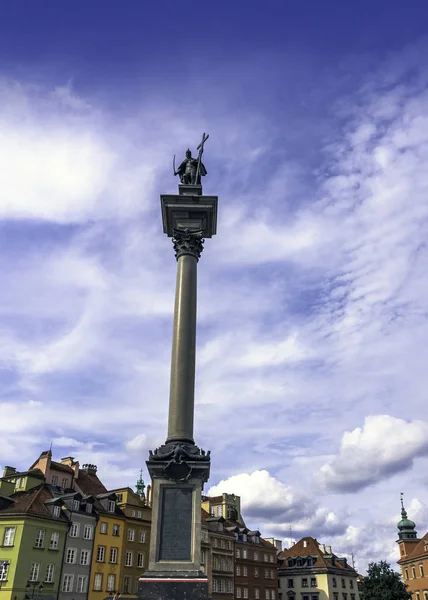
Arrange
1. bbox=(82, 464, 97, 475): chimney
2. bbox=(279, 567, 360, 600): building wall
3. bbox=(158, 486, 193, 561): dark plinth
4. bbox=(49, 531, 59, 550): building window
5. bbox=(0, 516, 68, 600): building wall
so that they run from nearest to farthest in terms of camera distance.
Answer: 1. bbox=(158, 486, 193, 561): dark plinth
2. bbox=(0, 516, 68, 600): building wall
3. bbox=(49, 531, 59, 550): building window
4. bbox=(82, 464, 97, 475): chimney
5. bbox=(279, 567, 360, 600): building wall

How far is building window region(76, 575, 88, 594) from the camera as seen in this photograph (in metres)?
51.1

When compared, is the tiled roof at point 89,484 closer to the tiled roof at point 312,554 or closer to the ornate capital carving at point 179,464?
the tiled roof at point 312,554

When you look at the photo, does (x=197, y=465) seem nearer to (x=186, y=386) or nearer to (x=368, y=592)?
(x=186, y=386)

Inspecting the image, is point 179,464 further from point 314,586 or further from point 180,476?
point 314,586

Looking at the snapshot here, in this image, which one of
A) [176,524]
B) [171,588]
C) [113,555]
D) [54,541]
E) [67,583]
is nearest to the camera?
[171,588]

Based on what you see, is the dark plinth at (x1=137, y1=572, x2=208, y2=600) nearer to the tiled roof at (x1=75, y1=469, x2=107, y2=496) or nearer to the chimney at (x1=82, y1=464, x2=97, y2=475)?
the tiled roof at (x1=75, y1=469, x2=107, y2=496)

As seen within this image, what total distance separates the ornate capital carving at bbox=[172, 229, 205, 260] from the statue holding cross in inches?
117

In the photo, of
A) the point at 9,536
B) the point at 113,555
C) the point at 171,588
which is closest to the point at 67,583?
the point at 113,555

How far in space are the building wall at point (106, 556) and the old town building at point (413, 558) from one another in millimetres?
49555

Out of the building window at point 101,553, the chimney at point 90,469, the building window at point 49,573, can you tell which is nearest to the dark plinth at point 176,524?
the building window at point 49,573

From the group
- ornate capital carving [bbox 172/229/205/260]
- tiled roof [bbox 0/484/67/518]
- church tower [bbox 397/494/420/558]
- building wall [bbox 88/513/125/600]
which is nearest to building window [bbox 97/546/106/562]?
building wall [bbox 88/513/125/600]

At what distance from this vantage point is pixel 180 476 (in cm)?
1816

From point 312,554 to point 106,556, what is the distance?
46982mm

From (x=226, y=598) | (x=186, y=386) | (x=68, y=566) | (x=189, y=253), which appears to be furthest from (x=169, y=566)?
(x=226, y=598)
